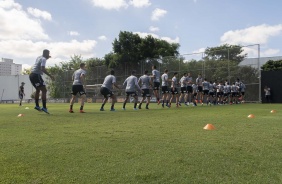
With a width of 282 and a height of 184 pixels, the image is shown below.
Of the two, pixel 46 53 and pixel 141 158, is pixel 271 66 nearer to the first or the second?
pixel 46 53

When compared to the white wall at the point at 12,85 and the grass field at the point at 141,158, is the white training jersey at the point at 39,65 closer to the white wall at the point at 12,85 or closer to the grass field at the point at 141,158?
the grass field at the point at 141,158

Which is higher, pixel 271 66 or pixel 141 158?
pixel 271 66

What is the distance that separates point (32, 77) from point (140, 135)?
664cm

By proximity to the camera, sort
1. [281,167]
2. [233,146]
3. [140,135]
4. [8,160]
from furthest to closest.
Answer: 1. [140,135]
2. [233,146]
3. [8,160]
4. [281,167]

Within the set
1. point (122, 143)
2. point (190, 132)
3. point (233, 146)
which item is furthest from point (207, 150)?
point (190, 132)

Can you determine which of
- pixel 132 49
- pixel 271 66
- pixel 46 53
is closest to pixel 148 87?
pixel 46 53

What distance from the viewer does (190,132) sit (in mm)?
5730

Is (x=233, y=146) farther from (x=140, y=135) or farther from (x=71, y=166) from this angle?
(x=71, y=166)

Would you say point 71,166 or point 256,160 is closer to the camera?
point 71,166

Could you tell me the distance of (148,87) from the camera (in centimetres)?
1516

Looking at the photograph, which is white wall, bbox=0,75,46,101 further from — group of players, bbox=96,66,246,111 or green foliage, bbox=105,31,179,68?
group of players, bbox=96,66,246,111

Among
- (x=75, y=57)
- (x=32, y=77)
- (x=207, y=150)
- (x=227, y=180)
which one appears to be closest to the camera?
(x=227, y=180)

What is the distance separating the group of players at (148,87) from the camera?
10.7m

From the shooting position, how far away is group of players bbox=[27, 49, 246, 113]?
1066 centimetres
